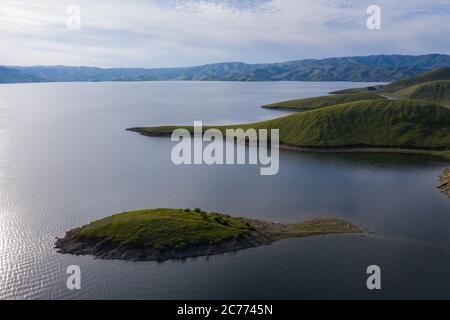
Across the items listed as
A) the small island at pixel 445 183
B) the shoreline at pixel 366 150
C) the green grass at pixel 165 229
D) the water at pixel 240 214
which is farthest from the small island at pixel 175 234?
the shoreline at pixel 366 150

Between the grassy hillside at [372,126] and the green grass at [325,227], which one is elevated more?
the grassy hillside at [372,126]

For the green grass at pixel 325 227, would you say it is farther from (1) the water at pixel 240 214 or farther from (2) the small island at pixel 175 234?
(1) the water at pixel 240 214

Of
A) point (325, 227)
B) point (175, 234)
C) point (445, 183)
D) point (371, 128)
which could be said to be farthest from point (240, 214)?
point (371, 128)

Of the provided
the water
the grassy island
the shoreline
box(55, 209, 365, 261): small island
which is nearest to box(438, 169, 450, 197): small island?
the water

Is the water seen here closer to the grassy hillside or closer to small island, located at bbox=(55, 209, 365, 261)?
small island, located at bbox=(55, 209, 365, 261)

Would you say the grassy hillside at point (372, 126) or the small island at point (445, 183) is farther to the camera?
the grassy hillside at point (372, 126)

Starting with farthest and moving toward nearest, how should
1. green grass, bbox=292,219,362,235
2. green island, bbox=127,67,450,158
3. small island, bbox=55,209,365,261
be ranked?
1. green island, bbox=127,67,450,158
2. green grass, bbox=292,219,362,235
3. small island, bbox=55,209,365,261
